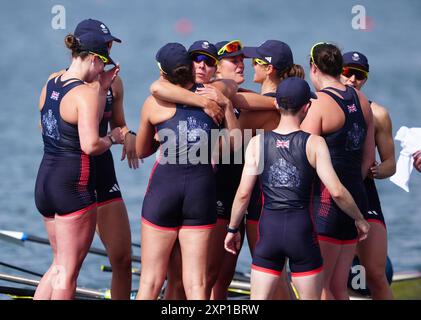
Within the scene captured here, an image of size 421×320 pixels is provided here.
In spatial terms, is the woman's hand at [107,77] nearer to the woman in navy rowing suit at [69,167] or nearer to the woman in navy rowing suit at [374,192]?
the woman in navy rowing suit at [69,167]

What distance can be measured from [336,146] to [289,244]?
3.16ft

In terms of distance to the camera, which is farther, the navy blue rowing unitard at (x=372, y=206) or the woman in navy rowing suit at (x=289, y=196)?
the navy blue rowing unitard at (x=372, y=206)

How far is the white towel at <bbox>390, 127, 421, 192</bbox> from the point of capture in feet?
30.7

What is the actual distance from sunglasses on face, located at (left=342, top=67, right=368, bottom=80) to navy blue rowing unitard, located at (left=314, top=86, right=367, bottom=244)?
2.02ft

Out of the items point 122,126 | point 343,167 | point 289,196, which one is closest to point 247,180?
point 289,196

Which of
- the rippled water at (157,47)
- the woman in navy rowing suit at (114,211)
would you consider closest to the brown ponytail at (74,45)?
the woman in navy rowing suit at (114,211)

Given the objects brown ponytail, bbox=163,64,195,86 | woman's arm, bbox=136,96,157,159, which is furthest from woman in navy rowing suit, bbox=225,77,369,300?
woman's arm, bbox=136,96,157,159

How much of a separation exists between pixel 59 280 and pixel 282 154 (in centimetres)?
199

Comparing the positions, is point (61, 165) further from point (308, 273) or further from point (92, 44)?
point (308, 273)

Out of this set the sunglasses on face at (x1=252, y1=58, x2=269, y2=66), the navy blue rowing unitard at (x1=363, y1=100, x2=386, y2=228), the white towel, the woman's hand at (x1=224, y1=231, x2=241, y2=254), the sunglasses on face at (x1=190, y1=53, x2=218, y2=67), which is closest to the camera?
the woman's hand at (x1=224, y1=231, x2=241, y2=254)

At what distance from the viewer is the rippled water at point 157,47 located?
21.0 metres

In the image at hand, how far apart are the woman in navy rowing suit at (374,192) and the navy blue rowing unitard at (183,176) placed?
4.62 ft

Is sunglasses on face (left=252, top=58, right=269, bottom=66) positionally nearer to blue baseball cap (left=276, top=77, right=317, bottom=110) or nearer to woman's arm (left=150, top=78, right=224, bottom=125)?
woman's arm (left=150, top=78, right=224, bottom=125)
